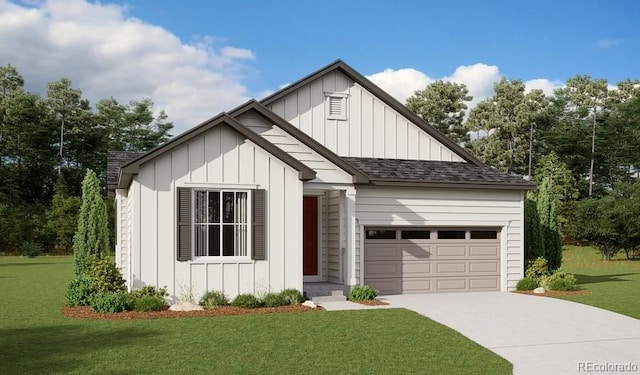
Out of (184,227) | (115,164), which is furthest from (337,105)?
(184,227)

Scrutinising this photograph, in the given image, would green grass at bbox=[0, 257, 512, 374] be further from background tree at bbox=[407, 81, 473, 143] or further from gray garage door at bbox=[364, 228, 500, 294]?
background tree at bbox=[407, 81, 473, 143]

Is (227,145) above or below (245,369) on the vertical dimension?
above

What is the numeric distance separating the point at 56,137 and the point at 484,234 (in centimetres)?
4688

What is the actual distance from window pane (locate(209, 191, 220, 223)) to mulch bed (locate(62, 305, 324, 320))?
6.73ft

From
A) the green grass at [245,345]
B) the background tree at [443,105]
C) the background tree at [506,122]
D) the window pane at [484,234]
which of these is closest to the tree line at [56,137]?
the background tree at [443,105]

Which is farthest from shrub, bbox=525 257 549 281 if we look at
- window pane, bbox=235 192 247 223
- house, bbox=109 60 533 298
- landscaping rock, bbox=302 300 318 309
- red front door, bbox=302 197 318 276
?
window pane, bbox=235 192 247 223

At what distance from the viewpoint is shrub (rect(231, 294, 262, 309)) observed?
46.7ft

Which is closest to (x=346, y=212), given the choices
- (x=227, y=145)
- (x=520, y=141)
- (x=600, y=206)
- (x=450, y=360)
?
(x=227, y=145)

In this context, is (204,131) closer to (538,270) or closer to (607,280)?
(538,270)

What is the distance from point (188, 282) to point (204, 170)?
255cm

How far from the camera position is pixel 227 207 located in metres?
15.0

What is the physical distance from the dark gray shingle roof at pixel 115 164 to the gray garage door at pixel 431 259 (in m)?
6.79

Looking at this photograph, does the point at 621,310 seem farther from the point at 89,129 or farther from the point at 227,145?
the point at 89,129

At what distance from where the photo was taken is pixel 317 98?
64.1ft
